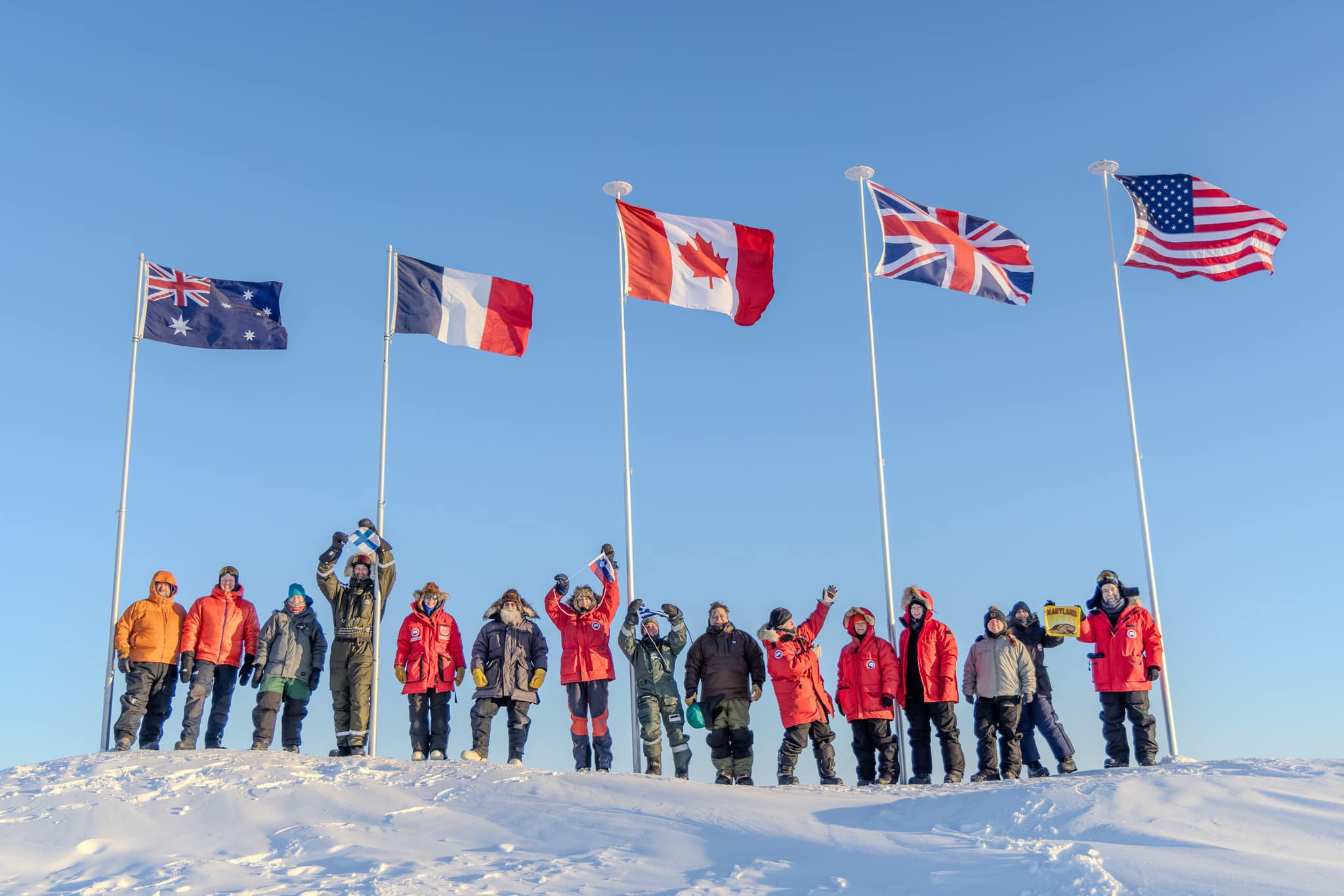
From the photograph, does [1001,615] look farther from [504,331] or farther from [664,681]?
[504,331]

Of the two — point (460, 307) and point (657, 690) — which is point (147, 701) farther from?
point (460, 307)

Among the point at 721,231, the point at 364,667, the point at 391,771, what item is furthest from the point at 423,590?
the point at 721,231

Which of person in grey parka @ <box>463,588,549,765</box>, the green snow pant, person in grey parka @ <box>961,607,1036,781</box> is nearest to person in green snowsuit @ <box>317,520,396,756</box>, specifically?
person in grey parka @ <box>463,588,549,765</box>

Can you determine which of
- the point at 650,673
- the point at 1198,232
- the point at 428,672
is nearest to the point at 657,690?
the point at 650,673

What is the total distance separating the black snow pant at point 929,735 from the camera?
41.0ft

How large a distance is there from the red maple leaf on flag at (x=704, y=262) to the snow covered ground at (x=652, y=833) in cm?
774

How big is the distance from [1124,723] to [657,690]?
190 inches

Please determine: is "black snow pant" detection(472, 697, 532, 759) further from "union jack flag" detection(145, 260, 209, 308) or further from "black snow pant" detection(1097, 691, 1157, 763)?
"union jack flag" detection(145, 260, 209, 308)

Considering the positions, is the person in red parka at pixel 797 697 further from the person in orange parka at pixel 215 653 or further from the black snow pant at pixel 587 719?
the person in orange parka at pixel 215 653

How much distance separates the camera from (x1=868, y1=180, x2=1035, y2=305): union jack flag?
16.8 m

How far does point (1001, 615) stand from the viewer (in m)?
12.8

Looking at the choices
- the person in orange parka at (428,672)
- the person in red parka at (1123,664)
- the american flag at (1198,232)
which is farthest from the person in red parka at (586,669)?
the american flag at (1198,232)

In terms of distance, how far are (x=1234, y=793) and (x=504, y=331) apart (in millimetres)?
11045

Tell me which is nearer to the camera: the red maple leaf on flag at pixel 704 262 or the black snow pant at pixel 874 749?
the black snow pant at pixel 874 749
